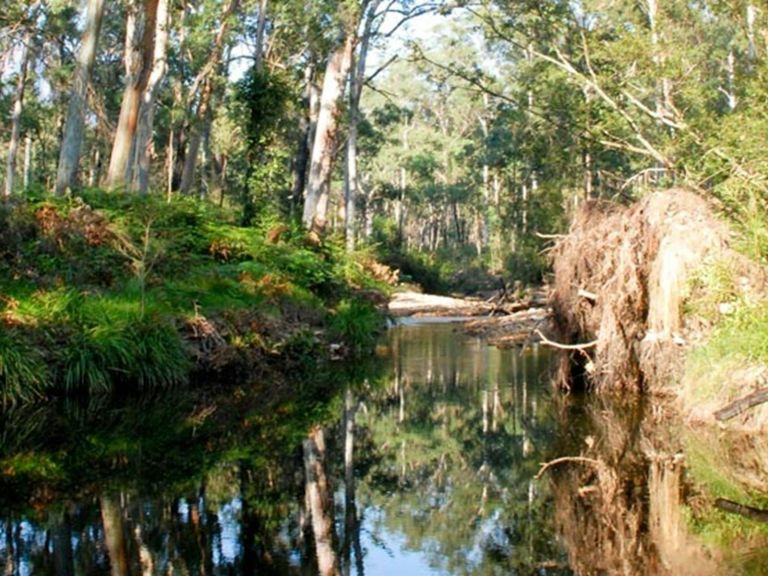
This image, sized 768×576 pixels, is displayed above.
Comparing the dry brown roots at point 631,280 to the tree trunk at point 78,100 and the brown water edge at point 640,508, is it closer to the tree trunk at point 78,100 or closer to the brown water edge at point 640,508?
the brown water edge at point 640,508

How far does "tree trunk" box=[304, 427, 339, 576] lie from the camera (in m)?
6.09

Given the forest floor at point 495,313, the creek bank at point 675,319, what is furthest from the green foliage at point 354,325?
the creek bank at point 675,319

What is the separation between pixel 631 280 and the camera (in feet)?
43.4

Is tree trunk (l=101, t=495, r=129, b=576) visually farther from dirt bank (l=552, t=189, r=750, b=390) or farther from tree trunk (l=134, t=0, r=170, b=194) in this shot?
tree trunk (l=134, t=0, r=170, b=194)

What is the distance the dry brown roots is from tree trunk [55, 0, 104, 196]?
1062 centimetres

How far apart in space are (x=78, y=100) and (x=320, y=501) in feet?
51.2

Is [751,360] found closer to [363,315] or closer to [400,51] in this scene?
[363,315]

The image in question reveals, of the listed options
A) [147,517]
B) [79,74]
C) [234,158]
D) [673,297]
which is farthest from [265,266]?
[234,158]

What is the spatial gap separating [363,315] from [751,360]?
456 inches

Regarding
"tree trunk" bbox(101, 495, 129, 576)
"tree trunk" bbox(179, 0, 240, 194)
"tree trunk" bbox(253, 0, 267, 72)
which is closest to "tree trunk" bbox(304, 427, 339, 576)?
"tree trunk" bbox(101, 495, 129, 576)

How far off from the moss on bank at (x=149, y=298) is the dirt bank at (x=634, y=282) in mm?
5358

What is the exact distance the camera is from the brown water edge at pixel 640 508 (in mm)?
6102

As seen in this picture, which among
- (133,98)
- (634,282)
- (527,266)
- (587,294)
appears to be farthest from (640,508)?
(527,266)

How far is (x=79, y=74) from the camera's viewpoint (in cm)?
2102
